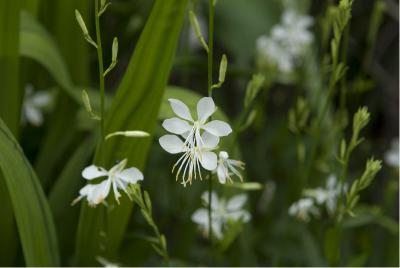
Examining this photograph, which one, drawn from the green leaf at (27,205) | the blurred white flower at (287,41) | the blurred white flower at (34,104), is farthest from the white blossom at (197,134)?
the blurred white flower at (287,41)

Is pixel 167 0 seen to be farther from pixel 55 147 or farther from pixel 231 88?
pixel 231 88

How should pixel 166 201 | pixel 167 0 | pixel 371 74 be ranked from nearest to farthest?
pixel 167 0, pixel 166 201, pixel 371 74

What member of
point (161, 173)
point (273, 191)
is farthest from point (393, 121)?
point (161, 173)

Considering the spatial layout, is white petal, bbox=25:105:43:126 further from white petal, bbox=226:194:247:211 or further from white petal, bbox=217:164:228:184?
white petal, bbox=217:164:228:184

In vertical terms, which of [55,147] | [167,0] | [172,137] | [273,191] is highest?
[167,0]

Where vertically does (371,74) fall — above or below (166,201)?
above

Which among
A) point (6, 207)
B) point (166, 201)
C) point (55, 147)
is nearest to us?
point (6, 207)

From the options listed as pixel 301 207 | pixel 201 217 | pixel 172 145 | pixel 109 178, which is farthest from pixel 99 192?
pixel 301 207

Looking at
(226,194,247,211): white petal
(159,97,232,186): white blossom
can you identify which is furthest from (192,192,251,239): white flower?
(159,97,232,186): white blossom

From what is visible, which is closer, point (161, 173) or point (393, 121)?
point (161, 173)
